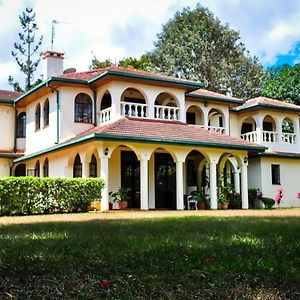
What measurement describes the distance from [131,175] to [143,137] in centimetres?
416

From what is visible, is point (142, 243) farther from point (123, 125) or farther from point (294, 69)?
point (294, 69)

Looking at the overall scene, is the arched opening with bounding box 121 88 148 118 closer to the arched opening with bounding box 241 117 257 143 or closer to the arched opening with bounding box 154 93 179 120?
the arched opening with bounding box 154 93 179 120

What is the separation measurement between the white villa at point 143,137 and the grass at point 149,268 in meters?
12.8

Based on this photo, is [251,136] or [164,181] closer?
[164,181]

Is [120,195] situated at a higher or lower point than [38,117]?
lower

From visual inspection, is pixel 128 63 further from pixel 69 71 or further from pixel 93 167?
pixel 93 167

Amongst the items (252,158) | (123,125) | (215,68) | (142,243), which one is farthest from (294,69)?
(142,243)

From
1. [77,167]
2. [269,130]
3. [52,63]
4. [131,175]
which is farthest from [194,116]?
[52,63]

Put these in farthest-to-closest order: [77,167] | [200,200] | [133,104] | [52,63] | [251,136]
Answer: [251,136] → [52,63] → [77,167] → [200,200] → [133,104]

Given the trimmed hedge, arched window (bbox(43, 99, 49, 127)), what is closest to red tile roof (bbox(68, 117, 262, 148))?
the trimmed hedge

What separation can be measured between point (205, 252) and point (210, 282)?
95 cm

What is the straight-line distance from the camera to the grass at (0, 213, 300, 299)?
5.49m

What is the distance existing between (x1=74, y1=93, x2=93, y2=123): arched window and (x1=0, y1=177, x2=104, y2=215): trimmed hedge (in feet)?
18.9

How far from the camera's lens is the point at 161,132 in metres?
22.1
